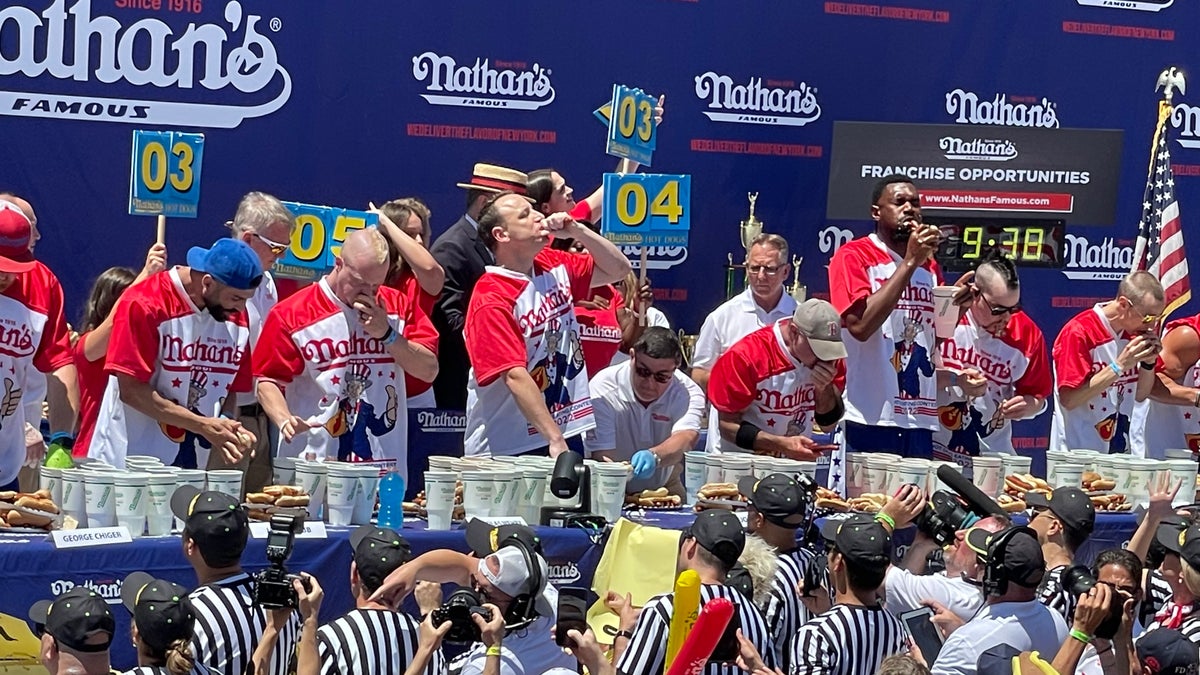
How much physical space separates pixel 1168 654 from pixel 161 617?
2.64 meters

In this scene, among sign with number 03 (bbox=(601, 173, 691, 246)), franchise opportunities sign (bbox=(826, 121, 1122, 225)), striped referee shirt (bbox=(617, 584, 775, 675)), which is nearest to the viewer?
striped referee shirt (bbox=(617, 584, 775, 675))

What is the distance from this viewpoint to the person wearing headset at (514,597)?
4.95 metres

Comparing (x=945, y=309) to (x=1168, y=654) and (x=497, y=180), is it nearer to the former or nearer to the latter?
(x=497, y=180)

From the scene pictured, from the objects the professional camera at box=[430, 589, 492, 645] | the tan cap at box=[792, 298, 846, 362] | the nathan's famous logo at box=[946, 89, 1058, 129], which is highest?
the nathan's famous logo at box=[946, 89, 1058, 129]

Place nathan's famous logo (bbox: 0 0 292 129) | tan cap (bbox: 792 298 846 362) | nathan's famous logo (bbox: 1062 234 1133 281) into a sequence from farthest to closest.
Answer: nathan's famous logo (bbox: 1062 234 1133 281) < nathan's famous logo (bbox: 0 0 292 129) < tan cap (bbox: 792 298 846 362)

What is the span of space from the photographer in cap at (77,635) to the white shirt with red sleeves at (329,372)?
1.98 m

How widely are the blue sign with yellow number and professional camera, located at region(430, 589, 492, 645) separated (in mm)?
4030

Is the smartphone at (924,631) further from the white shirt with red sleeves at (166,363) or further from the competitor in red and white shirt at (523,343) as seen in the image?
the white shirt with red sleeves at (166,363)

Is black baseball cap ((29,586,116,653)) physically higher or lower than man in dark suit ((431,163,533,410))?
lower

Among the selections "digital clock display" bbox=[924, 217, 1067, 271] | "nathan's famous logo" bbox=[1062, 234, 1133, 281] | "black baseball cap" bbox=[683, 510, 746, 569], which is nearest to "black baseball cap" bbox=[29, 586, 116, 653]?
"black baseball cap" bbox=[683, 510, 746, 569]

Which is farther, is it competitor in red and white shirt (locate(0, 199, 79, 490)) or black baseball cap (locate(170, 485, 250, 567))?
competitor in red and white shirt (locate(0, 199, 79, 490))

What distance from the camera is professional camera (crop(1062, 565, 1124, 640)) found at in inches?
208

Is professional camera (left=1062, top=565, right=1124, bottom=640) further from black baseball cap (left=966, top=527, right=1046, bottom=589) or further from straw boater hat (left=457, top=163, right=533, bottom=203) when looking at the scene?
straw boater hat (left=457, top=163, right=533, bottom=203)

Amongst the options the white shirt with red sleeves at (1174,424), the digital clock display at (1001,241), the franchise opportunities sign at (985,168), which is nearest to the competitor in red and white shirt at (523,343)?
the white shirt with red sleeves at (1174,424)
